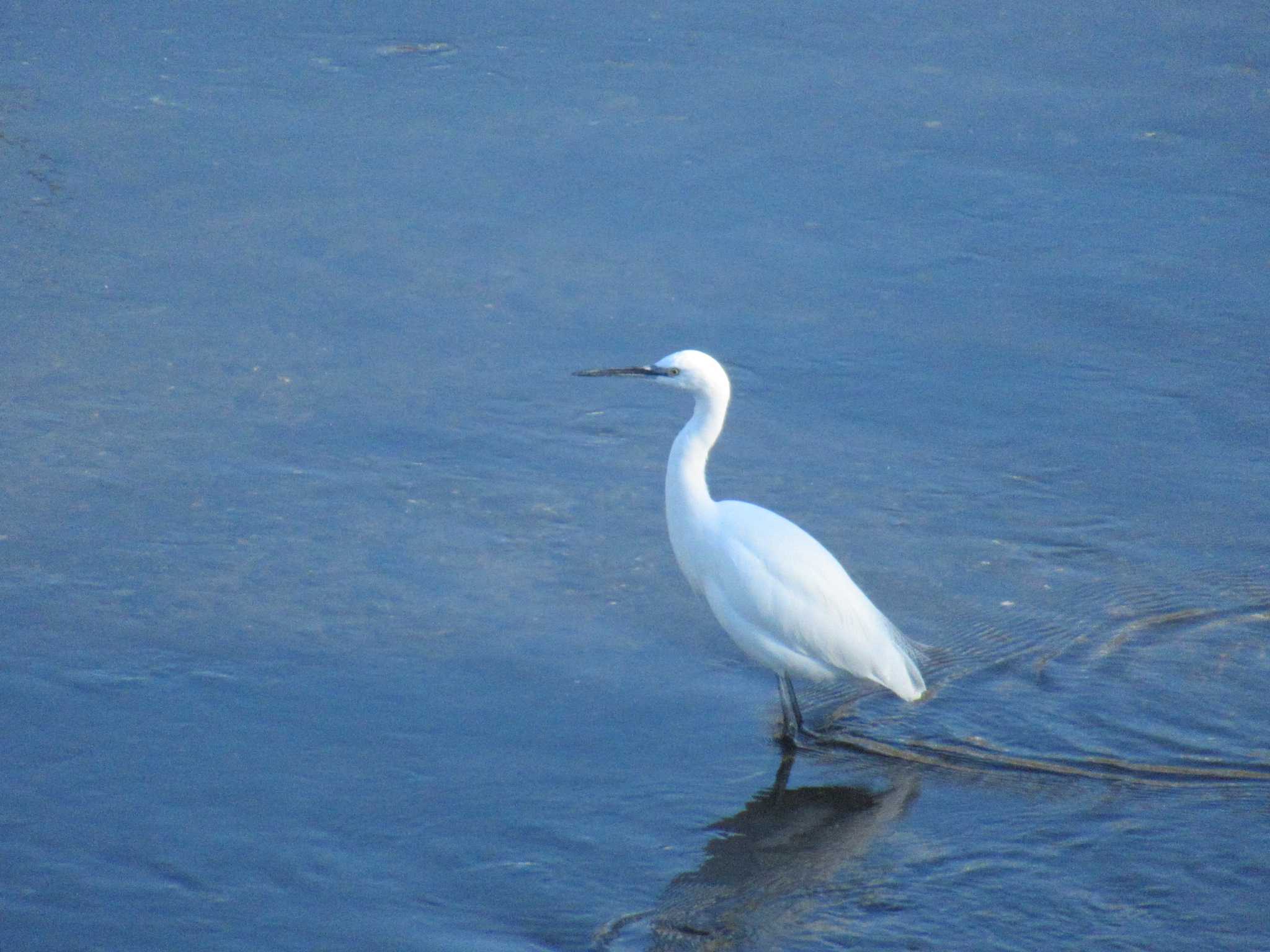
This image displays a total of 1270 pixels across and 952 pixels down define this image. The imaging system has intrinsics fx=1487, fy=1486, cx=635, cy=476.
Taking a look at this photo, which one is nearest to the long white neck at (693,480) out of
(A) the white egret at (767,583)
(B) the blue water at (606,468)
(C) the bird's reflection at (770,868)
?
(A) the white egret at (767,583)

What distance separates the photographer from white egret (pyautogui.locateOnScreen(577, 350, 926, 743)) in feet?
15.2

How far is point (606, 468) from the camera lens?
6.07 meters

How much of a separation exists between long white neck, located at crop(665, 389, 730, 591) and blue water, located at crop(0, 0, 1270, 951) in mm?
383

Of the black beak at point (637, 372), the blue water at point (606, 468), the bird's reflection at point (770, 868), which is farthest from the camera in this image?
the black beak at point (637, 372)

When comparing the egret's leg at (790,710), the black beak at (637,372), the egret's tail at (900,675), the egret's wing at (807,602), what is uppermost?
the black beak at (637,372)

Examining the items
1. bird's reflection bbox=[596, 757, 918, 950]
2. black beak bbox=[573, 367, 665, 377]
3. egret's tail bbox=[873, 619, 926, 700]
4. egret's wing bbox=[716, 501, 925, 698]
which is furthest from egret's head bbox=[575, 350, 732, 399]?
bird's reflection bbox=[596, 757, 918, 950]

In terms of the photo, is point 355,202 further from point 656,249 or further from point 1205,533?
point 1205,533

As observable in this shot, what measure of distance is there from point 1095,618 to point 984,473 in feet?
3.46

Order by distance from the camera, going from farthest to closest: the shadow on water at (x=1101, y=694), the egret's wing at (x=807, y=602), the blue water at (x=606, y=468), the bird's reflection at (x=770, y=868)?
the egret's wing at (x=807, y=602), the shadow on water at (x=1101, y=694), the blue water at (x=606, y=468), the bird's reflection at (x=770, y=868)

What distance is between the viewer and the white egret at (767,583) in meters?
4.64

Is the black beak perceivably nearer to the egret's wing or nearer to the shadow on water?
the egret's wing

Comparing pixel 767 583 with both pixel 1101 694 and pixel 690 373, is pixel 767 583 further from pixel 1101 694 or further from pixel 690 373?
pixel 1101 694

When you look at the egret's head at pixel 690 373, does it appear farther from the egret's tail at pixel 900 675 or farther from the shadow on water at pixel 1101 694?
the shadow on water at pixel 1101 694

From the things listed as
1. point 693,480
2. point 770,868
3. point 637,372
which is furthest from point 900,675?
point 637,372
